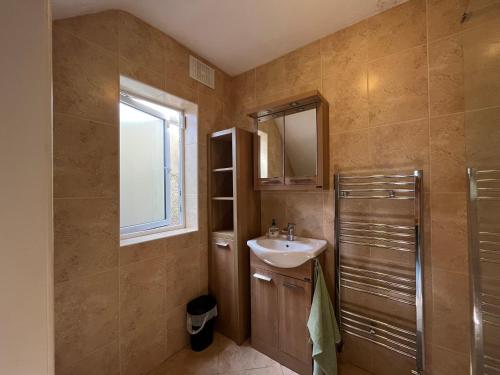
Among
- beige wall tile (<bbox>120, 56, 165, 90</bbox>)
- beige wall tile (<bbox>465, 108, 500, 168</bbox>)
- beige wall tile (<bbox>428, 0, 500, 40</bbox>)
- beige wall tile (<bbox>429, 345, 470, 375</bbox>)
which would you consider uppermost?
beige wall tile (<bbox>428, 0, 500, 40</bbox>)

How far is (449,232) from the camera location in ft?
3.67

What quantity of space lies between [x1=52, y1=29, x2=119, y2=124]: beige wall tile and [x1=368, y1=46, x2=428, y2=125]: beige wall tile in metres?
1.69

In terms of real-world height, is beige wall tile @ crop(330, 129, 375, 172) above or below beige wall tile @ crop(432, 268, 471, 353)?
above

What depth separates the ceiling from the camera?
1243 millimetres

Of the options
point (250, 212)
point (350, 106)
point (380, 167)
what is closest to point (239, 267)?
point (250, 212)

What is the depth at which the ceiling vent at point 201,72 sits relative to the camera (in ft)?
5.57

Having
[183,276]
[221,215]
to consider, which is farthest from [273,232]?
[183,276]

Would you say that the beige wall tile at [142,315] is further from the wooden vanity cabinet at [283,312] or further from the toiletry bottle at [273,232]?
the toiletry bottle at [273,232]

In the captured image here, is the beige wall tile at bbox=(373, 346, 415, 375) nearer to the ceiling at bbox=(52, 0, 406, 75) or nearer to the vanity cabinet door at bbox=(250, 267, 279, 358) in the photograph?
the vanity cabinet door at bbox=(250, 267, 279, 358)

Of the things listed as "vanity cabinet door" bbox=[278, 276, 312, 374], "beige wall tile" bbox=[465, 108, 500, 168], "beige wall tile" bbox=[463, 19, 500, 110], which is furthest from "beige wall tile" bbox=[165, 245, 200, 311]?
"beige wall tile" bbox=[463, 19, 500, 110]

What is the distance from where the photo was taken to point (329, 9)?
4.26 feet

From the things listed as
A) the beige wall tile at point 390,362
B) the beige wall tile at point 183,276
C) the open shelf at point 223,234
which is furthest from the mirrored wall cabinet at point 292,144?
the beige wall tile at point 390,362

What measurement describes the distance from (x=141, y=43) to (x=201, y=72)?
0.51m

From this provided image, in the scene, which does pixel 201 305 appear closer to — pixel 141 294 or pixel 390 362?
pixel 141 294
